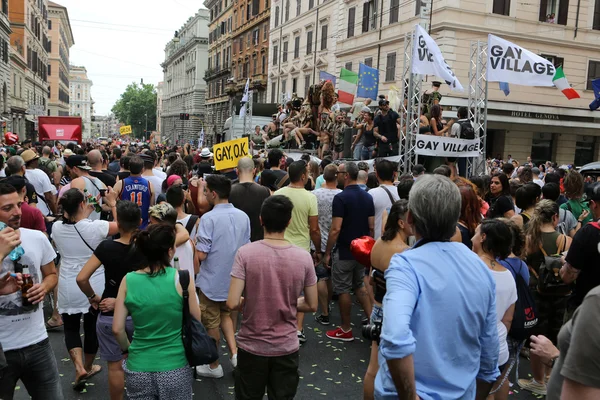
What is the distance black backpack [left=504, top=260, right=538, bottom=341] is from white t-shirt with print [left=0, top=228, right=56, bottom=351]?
128 inches

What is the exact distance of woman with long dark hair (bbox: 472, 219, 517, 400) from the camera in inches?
141

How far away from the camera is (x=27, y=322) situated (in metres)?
3.33

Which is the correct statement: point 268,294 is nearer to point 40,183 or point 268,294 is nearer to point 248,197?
point 248,197

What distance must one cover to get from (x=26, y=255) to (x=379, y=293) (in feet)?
7.51

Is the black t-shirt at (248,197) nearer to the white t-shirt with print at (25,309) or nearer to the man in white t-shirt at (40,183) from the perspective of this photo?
the white t-shirt with print at (25,309)

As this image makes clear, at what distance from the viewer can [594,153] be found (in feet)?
97.6

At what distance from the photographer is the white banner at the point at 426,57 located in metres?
10.0

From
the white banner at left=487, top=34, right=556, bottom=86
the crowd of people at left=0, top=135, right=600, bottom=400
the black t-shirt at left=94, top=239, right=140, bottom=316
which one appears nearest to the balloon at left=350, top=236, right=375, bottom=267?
the crowd of people at left=0, top=135, right=600, bottom=400

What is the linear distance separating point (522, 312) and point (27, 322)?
3425 mm

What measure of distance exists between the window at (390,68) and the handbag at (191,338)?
1034 inches

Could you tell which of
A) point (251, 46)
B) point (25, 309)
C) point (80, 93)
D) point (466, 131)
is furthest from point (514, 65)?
point (80, 93)

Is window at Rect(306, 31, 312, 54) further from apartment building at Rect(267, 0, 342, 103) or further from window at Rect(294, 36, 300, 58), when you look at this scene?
window at Rect(294, 36, 300, 58)

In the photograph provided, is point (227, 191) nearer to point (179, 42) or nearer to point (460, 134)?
point (460, 134)

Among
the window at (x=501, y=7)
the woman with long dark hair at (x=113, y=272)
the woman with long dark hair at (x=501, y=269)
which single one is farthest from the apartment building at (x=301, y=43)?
the woman with long dark hair at (x=501, y=269)
